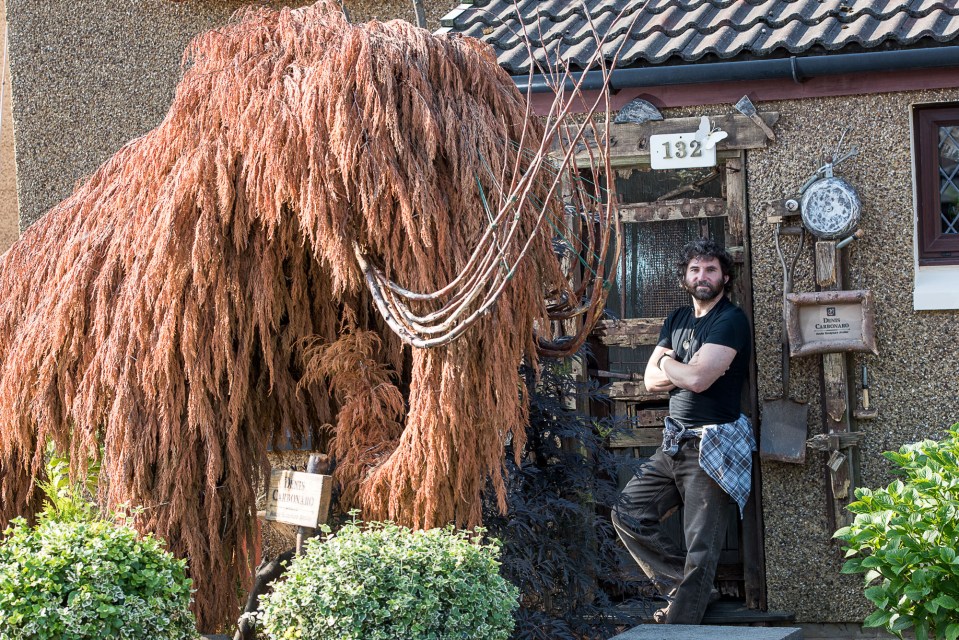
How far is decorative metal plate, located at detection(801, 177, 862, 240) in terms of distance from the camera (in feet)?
21.5

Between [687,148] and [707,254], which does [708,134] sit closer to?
[687,148]

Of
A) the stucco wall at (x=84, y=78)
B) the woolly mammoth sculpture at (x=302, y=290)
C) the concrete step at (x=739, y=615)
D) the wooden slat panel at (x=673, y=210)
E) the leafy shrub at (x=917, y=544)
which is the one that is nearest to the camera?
the woolly mammoth sculpture at (x=302, y=290)

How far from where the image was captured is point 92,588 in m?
4.18

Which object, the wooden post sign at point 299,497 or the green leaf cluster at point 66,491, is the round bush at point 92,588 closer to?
the wooden post sign at point 299,497

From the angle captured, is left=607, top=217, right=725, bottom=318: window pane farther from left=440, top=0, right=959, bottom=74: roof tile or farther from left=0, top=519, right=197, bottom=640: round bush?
left=0, top=519, right=197, bottom=640: round bush

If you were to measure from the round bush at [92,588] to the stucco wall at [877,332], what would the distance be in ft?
12.1

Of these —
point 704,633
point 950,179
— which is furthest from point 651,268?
point 704,633

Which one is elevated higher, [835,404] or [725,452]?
[835,404]

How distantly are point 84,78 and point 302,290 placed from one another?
16.4 feet

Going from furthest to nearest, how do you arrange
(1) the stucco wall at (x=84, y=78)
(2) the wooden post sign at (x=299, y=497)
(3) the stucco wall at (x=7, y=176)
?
(3) the stucco wall at (x=7, y=176), (1) the stucco wall at (x=84, y=78), (2) the wooden post sign at (x=299, y=497)

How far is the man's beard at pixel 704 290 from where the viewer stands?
21.2ft

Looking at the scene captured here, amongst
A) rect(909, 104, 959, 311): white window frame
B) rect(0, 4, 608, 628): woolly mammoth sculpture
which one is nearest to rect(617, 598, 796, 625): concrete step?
rect(909, 104, 959, 311): white window frame

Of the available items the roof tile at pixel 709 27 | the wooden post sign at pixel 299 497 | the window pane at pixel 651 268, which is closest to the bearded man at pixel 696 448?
the window pane at pixel 651 268

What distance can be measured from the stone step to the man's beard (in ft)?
6.38
